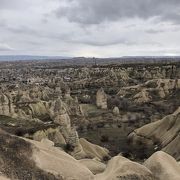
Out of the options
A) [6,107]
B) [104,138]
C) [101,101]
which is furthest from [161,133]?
[101,101]

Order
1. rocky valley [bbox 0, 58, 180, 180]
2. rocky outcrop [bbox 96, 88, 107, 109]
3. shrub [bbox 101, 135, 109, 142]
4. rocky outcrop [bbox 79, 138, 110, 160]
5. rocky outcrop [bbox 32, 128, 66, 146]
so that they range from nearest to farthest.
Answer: rocky valley [bbox 0, 58, 180, 180] < rocky outcrop [bbox 79, 138, 110, 160] < rocky outcrop [bbox 32, 128, 66, 146] < shrub [bbox 101, 135, 109, 142] < rocky outcrop [bbox 96, 88, 107, 109]

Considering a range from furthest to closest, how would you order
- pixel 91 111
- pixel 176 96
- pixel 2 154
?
1. pixel 176 96
2. pixel 91 111
3. pixel 2 154

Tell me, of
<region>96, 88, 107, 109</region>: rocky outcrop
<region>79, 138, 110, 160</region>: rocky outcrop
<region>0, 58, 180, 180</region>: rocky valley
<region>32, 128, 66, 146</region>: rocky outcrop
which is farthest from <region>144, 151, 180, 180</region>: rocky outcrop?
<region>96, 88, 107, 109</region>: rocky outcrop

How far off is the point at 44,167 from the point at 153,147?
34.2m

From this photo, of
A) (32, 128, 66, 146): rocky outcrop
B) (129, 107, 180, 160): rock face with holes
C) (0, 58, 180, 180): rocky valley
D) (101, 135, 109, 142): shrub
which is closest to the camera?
(0, 58, 180, 180): rocky valley

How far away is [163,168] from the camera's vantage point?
48.9 feet

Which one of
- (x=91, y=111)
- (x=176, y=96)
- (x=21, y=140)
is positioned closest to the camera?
(x=21, y=140)

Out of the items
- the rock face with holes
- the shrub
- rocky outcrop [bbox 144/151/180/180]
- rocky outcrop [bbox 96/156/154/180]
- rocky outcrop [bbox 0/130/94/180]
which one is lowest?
the shrub

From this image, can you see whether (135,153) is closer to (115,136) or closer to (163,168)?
(115,136)

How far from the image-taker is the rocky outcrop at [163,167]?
14336mm

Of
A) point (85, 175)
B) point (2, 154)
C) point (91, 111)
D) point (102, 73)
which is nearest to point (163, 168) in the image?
point (85, 175)

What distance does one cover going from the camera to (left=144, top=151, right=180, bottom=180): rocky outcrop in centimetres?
1434

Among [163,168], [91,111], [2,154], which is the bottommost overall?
[91,111]

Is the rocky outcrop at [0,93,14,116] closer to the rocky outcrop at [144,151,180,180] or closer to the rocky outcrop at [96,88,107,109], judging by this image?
the rocky outcrop at [96,88,107,109]
